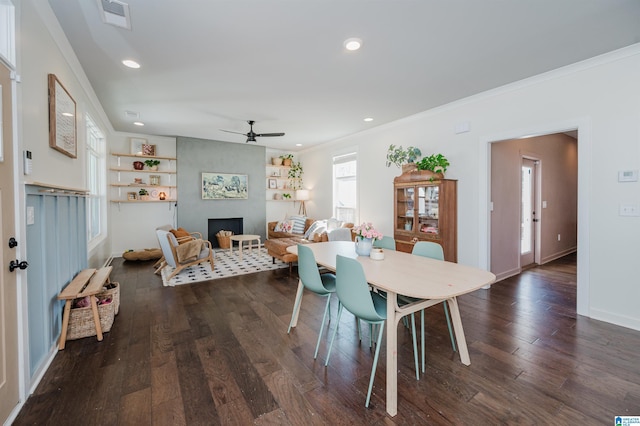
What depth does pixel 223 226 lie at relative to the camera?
23.4 feet

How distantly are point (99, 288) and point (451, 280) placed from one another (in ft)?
9.43

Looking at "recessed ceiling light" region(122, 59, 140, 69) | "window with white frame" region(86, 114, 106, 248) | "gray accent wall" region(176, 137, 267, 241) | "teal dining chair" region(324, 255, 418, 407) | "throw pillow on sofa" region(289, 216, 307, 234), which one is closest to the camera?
"teal dining chair" region(324, 255, 418, 407)

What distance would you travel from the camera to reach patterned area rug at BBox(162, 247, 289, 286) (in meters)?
4.28

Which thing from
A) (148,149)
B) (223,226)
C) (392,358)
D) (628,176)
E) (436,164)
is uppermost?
(148,149)

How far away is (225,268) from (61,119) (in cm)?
306

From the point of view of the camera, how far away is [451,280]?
5.84ft

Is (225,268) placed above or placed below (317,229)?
below

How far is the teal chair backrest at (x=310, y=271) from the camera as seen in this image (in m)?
2.26

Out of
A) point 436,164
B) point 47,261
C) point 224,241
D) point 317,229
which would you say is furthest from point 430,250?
point 224,241

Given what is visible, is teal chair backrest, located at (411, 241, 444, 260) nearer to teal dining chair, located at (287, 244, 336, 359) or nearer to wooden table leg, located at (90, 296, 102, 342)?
teal dining chair, located at (287, 244, 336, 359)

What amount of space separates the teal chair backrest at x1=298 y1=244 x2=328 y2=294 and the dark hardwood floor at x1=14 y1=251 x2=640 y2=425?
52cm

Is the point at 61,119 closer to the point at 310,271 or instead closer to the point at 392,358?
the point at 310,271

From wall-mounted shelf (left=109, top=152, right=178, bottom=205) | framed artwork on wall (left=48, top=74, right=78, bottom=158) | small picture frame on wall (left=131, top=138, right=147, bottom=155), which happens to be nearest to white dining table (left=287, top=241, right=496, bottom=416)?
framed artwork on wall (left=48, top=74, right=78, bottom=158)

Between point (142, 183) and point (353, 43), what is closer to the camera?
point (353, 43)
